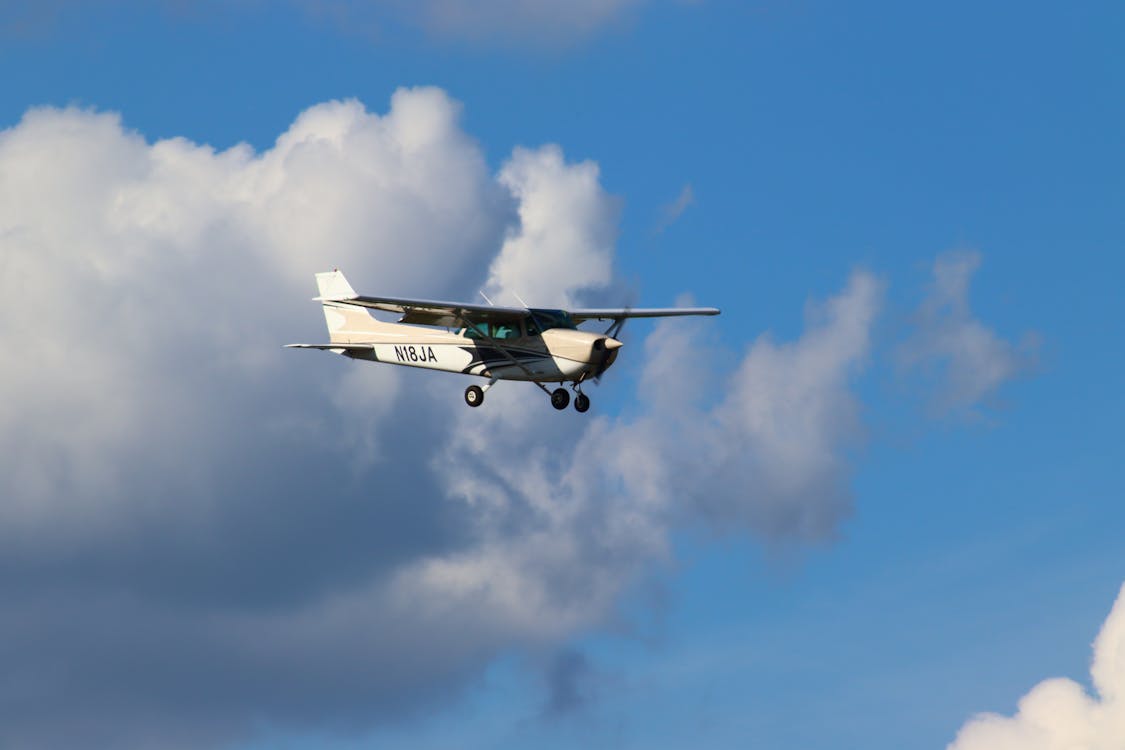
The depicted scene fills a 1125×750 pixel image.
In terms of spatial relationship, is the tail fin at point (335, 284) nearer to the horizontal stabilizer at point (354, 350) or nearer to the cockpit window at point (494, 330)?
the horizontal stabilizer at point (354, 350)

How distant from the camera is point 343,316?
210 feet

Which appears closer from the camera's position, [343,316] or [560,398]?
[560,398]

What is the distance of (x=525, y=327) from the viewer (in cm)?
5697

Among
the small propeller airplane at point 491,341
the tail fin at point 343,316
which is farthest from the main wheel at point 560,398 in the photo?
the tail fin at point 343,316

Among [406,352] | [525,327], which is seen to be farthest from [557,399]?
[406,352]

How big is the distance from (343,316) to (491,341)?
834cm

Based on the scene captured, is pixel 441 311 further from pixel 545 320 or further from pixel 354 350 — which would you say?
pixel 354 350

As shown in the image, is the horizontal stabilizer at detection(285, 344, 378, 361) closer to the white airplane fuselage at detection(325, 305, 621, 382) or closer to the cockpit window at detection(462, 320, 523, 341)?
the white airplane fuselage at detection(325, 305, 621, 382)

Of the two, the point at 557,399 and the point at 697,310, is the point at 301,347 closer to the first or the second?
the point at 557,399

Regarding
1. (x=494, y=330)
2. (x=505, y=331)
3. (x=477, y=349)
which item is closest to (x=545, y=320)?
(x=505, y=331)

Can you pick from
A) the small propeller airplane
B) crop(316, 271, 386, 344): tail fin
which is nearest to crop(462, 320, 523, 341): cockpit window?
the small propeller airplane

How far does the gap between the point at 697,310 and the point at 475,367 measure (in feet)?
30.2

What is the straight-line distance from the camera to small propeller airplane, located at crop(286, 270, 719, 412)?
55438 mm

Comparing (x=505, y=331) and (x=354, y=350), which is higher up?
(x=354, y=350)
